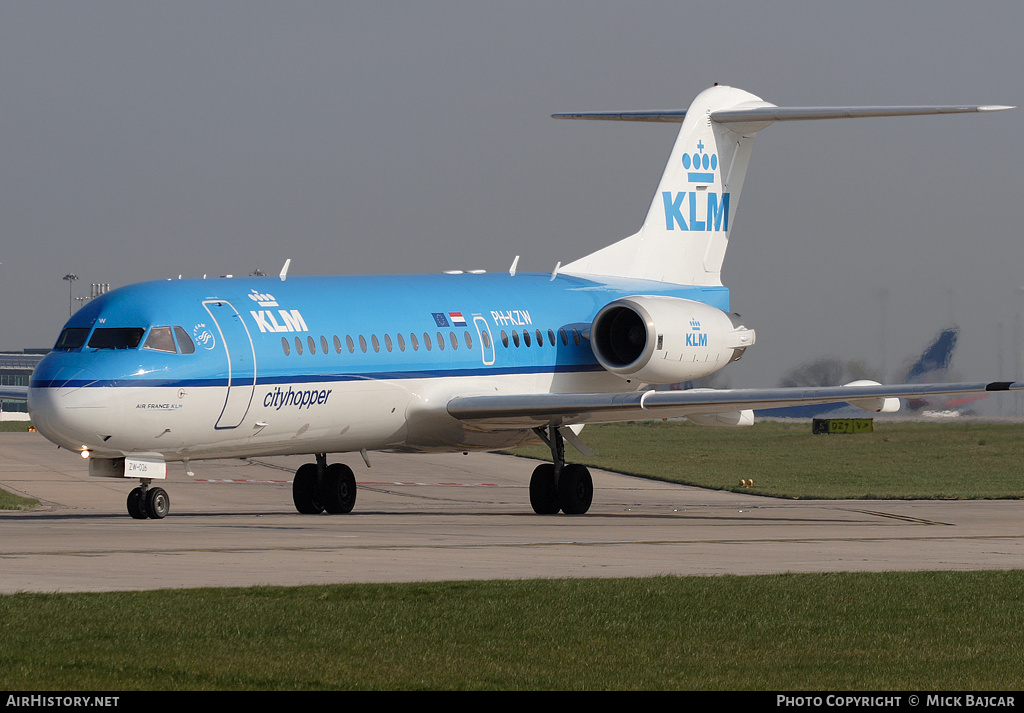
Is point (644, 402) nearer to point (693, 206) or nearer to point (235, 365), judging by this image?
point (235, 365)

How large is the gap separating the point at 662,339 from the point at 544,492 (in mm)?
3490

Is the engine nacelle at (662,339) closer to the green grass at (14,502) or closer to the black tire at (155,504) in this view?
the black tire at (155,504)

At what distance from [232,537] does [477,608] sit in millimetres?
8223

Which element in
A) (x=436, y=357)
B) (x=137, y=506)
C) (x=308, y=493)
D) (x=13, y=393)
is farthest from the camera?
(x=308, y=493)

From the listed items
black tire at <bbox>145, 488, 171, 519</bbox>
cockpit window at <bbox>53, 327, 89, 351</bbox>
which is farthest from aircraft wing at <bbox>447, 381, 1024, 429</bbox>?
cockpit window at <bbox>53, 327, 89, 351</bbox>

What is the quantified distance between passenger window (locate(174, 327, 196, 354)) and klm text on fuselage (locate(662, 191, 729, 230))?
12.4m

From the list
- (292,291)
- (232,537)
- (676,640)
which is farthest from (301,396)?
(676,640)

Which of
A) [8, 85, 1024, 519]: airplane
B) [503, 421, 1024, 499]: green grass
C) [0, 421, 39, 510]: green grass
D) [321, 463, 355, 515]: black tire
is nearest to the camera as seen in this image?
[8, 85, 1024, 519]: airplane

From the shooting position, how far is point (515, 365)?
2966 centimetres

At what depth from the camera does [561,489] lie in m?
29.2

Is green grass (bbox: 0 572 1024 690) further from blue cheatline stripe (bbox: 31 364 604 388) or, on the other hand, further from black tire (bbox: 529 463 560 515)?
black tire (bbox: 529 463 560 515)

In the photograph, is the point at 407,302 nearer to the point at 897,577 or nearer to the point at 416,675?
the point at 897,577

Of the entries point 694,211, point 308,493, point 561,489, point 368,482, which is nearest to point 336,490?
point 308,493

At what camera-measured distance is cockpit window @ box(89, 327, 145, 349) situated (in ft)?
78.3
